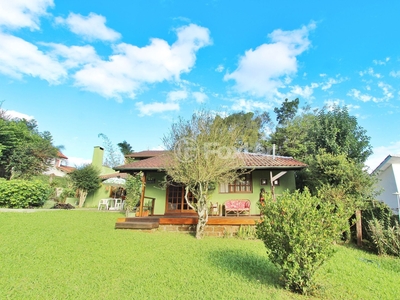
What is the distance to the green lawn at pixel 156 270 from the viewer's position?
131 inches

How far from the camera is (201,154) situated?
24.3 feet

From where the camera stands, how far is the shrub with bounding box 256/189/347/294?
318 cm

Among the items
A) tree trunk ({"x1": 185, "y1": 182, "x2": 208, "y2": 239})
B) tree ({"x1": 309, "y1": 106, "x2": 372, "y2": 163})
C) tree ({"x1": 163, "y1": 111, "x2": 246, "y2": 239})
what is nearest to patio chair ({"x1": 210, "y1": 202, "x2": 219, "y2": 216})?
tree ({"x1": 163, "y1": 111, "x2": 246, "y2": 239})

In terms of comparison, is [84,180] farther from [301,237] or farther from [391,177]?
[391,177]

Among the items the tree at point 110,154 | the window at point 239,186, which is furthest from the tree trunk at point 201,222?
the tree at point 110,154

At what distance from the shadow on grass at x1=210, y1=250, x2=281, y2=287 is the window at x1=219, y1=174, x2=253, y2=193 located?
17.7 feet

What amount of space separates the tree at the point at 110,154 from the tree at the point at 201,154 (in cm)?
2745

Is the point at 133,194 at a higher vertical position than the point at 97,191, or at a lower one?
lower

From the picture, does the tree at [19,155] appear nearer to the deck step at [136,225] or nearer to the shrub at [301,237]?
the deck step at [136,225]

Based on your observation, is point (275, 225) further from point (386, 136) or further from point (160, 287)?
point (386, 136)

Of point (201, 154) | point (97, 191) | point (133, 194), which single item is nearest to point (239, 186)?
point (201, 154)

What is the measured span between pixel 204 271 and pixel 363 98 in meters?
15.3

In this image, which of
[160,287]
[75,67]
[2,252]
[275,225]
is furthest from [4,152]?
[275,225]

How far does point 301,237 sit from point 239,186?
7.97m
